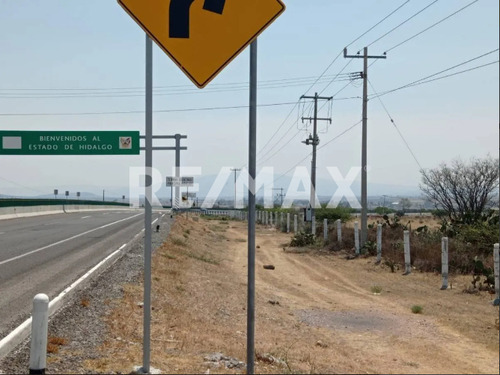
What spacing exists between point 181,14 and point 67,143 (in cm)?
564

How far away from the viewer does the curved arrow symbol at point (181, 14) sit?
5.25 meters

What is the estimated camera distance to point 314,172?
38.8 metres

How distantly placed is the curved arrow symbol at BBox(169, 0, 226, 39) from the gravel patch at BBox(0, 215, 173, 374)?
11.5 feet

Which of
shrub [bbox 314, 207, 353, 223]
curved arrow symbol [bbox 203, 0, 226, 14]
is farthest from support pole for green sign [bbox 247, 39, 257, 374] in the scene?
shrub [bbox 314, 207, 353, 223]

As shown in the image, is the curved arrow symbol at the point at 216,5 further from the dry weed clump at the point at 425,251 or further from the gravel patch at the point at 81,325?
the dry weed clump at the point at 425,251

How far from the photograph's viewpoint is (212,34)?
5.27 m

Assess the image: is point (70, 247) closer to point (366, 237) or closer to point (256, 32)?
point (366, 237)

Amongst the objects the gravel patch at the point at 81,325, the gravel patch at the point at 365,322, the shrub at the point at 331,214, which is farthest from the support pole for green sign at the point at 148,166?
the shrub at the point at 331,214

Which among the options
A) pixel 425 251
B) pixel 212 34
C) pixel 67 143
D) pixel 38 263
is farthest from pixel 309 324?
pixel 425 251

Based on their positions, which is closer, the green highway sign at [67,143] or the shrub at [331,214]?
the green highway sign at [67,143]

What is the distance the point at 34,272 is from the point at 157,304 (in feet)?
18.2

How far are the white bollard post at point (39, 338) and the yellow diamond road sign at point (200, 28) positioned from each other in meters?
2.63

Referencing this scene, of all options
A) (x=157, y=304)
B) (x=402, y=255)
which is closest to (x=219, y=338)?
(x=157, y=304)

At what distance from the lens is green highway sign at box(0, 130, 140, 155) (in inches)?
360
